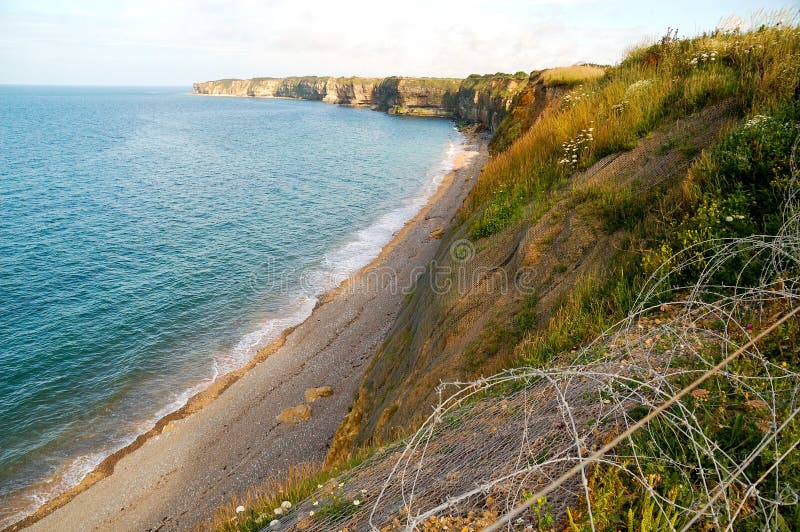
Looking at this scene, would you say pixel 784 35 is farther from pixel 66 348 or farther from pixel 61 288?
pixel 61 288

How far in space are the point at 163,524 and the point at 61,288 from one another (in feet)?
66.1

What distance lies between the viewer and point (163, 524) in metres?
12.9

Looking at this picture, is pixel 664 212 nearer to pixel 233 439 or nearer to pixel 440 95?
pixel 233 439

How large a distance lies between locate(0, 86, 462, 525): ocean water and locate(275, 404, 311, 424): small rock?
5262 mm

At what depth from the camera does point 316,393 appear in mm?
17469

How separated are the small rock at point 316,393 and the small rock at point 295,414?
49 centimetres

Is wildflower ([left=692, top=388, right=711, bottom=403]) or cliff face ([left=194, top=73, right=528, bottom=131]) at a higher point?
cliff face ([left=194, top=73, right=528, bottom=131])

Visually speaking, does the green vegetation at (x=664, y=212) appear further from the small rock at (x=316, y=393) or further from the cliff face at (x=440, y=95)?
the cliff face at (x=440, y=95)

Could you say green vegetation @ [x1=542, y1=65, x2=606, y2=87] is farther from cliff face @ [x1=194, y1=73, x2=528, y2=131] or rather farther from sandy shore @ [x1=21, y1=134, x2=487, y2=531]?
cliff face @ [x1=194, y1=73, x2=528, y2=131]

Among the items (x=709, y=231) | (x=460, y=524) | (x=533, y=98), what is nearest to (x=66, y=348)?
(x=460, y=524)

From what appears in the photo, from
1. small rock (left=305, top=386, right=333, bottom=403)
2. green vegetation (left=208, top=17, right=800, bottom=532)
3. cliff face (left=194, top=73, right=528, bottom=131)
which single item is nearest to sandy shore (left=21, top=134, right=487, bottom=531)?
small rock (left=305, top=386, right=333, bottom=403)

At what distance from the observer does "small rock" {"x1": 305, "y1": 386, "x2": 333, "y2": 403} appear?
1730 cm

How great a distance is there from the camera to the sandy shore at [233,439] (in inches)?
526

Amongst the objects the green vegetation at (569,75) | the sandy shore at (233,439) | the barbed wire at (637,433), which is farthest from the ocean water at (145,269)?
the green vegetation at (569,75)
